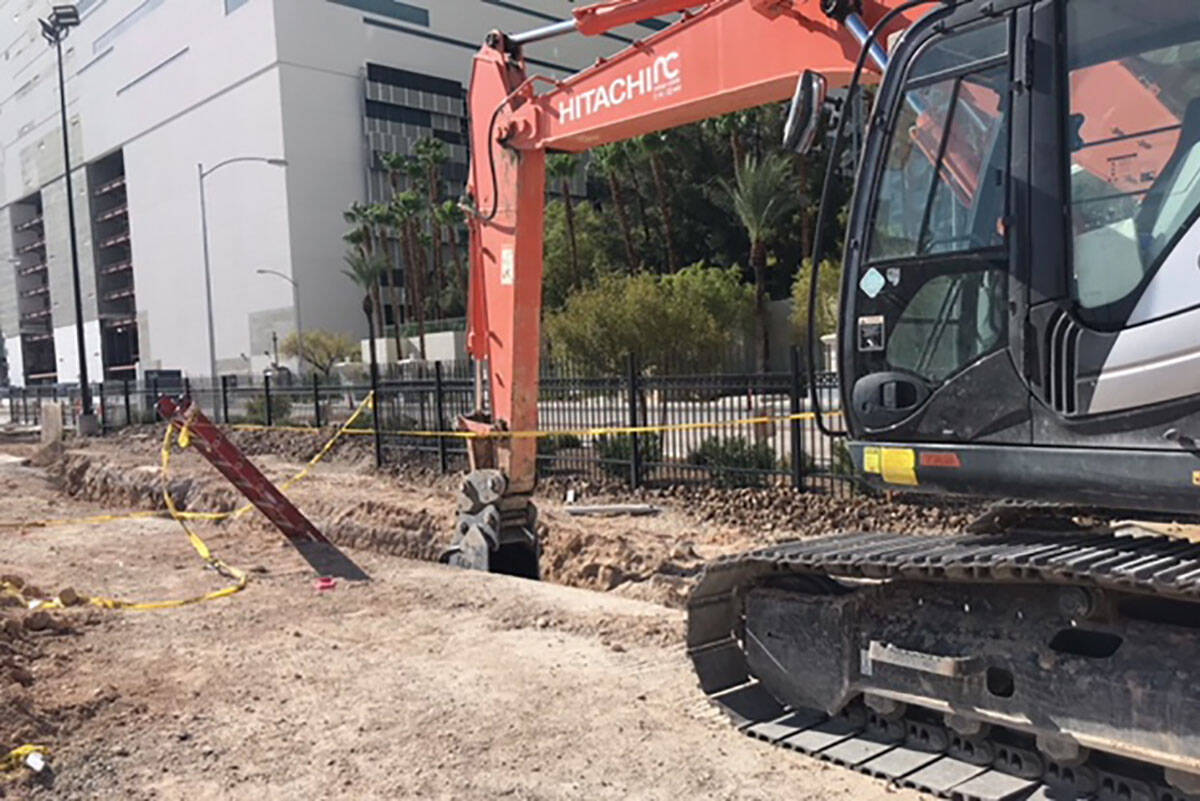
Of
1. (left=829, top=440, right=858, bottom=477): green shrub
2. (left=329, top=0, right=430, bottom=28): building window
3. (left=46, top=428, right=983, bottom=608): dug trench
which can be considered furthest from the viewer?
(left=329, top=0, right=430, bottom=28): building window

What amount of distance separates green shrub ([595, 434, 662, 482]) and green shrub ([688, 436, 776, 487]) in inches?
31.9

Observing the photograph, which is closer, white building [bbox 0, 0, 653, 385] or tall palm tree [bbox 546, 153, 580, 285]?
tall palm tree [bbox 546, 153, 580, 285]

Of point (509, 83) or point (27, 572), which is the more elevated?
point (509, 83)

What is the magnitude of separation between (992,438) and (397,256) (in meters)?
67.7

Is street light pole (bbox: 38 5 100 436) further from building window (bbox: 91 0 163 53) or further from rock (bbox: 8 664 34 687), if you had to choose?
building window (bbox: 91 0 163 53)

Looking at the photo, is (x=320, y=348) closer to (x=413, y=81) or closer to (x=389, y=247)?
(x=389, y=247)

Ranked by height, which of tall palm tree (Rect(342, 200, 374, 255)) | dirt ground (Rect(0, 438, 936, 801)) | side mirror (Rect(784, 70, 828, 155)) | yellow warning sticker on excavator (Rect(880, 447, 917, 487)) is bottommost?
dirt ground (Rect(0, 438, 936, 801))

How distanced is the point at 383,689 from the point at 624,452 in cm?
879

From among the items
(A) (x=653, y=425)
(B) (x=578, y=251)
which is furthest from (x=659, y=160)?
(A) (x=653, y=425)

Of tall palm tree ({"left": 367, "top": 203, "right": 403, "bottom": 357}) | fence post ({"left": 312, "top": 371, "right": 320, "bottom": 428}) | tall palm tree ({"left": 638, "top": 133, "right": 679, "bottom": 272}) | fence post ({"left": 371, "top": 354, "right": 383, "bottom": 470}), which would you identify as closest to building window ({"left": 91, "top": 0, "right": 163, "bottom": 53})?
tall palm tree ({"left": 367, "top": 203, "right": 403, "bottom": 357})

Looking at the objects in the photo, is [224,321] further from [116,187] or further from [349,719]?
[349,719]

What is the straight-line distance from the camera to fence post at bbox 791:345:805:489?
38.4 feet

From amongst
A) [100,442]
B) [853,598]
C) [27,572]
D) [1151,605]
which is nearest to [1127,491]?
[1151,605]

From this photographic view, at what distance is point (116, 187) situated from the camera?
8600 centimetres
